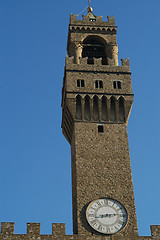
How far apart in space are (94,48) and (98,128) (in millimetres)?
9135


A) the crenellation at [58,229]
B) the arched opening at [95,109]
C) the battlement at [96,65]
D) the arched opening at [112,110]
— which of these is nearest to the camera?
the crenellation at [58,229]

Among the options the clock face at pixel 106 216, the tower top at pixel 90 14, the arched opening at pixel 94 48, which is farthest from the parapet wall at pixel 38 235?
the tower top at pixel 90 14

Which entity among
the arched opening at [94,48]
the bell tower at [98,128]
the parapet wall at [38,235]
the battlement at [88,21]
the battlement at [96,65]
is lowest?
the parapet wall at [38,235]

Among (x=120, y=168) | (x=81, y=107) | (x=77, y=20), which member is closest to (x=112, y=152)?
(x=120, y=168)

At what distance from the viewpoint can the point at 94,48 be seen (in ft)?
142

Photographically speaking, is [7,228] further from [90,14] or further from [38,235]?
[90,14]

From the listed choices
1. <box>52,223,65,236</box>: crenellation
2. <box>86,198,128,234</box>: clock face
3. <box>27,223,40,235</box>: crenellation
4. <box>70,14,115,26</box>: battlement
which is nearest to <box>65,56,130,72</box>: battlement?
<box>70,14,115,26</box>: battlement

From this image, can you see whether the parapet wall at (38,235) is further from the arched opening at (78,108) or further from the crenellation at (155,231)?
the arched opening at (78,108)

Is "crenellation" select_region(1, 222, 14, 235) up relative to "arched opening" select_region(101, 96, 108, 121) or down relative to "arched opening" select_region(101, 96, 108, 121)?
down

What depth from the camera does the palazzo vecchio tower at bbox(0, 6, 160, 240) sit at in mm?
32812

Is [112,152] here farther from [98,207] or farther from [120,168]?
[98,207]

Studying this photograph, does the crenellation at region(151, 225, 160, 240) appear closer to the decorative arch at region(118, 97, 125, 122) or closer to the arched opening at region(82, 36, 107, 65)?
the decorative arch at region(118, 97, 125, 122)

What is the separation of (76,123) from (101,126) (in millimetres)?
1972

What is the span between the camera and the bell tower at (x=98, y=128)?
→ 109 feet
